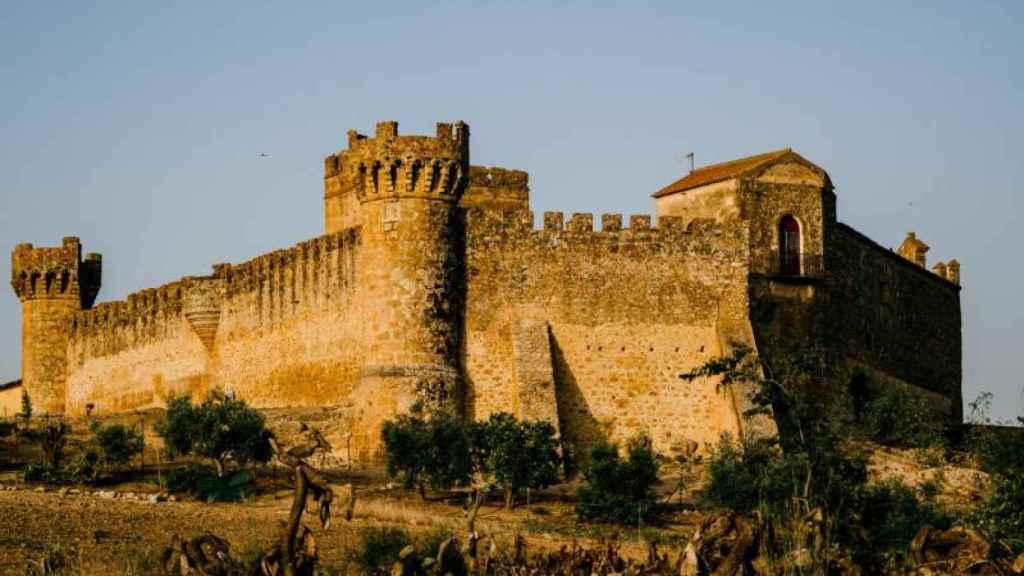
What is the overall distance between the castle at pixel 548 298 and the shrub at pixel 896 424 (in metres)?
2.26

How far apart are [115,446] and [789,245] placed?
1587 cm

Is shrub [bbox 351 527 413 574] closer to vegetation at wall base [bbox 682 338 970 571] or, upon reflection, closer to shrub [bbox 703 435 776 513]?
vegetation at wall base [bbox 682 338 970 571]

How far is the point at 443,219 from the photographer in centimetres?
4647

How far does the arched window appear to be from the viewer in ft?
163

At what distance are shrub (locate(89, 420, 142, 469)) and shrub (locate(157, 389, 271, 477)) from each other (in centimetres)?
70

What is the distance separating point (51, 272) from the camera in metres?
64.6

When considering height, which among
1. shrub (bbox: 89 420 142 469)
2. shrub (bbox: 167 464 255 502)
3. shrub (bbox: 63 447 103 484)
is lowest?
shrub (bbox: 167 464 255 502)

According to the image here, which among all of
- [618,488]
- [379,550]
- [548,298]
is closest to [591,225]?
[548,298]

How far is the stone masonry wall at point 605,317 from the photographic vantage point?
4644 cm

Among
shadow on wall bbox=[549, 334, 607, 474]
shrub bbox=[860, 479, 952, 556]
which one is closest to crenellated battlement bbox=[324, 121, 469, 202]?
shadow on wall bbox=[549, 334, 607, 474]

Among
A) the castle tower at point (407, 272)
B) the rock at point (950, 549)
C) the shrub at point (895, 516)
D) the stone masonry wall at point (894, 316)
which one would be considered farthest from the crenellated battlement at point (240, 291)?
the rock at point (950, 549)

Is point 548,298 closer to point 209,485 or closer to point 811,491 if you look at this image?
point 209,485

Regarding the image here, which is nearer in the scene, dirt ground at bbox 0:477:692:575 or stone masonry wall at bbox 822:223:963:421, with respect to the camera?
dirt ground at bbox 0:477:692:575

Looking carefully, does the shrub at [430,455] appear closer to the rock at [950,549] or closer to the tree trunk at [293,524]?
the rock at [950,549]
